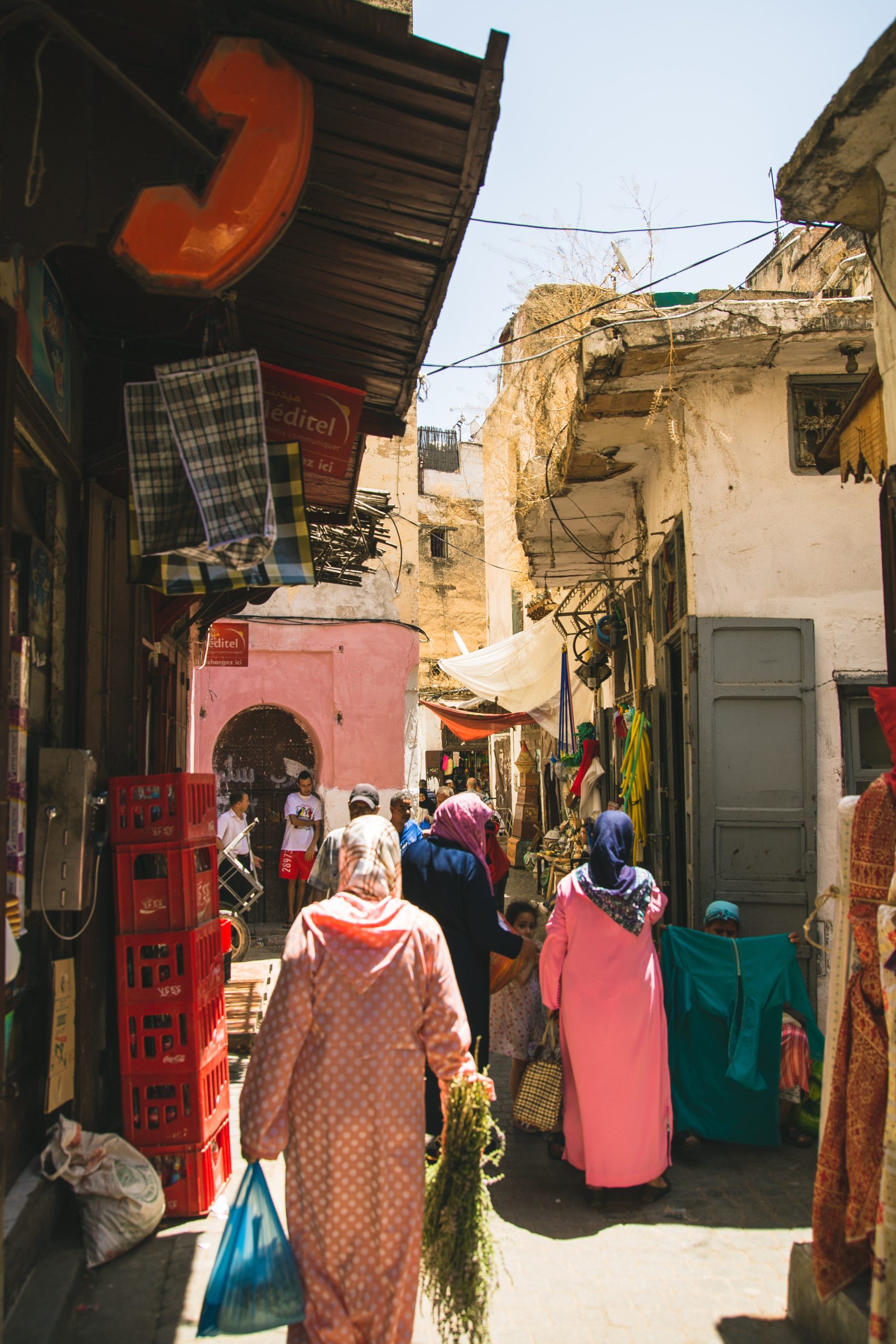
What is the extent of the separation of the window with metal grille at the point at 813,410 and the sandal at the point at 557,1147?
4717 mm

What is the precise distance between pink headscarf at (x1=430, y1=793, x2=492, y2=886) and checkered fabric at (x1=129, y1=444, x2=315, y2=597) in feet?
5.45

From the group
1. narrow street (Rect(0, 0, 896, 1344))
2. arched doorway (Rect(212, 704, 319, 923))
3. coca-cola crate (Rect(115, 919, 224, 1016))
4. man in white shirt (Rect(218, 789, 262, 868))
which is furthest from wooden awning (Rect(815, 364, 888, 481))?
arched doorway (Rect(212, 704, 319, 923))

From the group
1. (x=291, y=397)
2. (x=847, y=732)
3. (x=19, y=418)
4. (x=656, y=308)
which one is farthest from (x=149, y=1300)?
(x=656, y=308)

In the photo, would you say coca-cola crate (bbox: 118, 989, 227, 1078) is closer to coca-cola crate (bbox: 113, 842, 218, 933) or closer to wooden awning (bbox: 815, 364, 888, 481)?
coca-cola crate (bbox: 113, 842, 218, 933)

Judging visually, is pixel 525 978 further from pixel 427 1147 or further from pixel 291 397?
pixel 291 397

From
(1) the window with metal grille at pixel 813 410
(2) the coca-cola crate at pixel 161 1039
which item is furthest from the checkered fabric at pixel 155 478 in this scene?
(1) the window with metal grille at pixel 813 410

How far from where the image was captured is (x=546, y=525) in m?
10.6

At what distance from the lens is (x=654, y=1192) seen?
4.70m

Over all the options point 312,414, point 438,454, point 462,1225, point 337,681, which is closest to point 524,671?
point 337,681

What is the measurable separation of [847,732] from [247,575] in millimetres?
4785

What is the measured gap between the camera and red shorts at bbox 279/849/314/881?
1268 centimetres

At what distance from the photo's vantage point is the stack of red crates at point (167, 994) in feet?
14.1

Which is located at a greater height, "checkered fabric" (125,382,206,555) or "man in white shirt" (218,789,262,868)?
"checkered fabric" (125,382,206,555)

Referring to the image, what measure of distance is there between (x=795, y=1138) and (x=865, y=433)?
3642 millimetres
